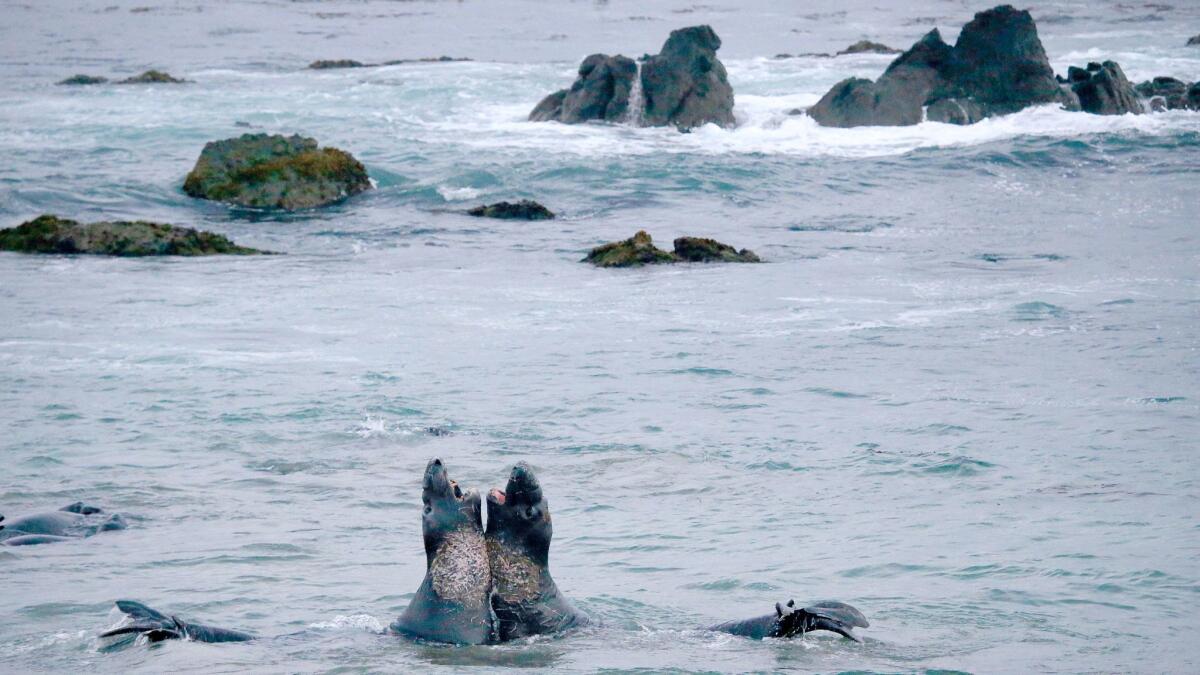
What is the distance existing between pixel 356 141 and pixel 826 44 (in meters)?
26.8

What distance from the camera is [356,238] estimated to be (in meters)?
24.5

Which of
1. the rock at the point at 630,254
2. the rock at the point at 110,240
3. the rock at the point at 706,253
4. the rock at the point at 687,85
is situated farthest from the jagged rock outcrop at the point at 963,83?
the rock at the point at 110,240

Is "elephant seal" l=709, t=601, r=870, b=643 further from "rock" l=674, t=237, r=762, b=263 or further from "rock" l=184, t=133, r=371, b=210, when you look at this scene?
"rock" l=184, t=133, r=371, b=210

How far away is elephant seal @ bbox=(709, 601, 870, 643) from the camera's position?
26.4 ft

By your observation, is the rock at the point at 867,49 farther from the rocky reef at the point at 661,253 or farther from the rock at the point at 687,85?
the rocky reef at the point at 661,253

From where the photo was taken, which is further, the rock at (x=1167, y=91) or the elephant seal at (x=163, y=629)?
the rock at (x=1167, y=91)

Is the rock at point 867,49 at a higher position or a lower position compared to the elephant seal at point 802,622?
higher

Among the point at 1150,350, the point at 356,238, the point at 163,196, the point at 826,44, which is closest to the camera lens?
the point at 1150,350

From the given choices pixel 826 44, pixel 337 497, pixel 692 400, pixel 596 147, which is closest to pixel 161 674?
pixel 337 497

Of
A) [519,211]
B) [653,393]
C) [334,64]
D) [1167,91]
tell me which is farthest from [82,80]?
[653,393]

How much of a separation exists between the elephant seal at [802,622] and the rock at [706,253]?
14.1 m

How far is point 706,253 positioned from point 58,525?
42.8 feet

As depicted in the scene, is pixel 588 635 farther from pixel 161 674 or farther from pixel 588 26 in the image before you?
pixel 588 26

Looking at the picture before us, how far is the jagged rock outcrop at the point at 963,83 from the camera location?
114ft
